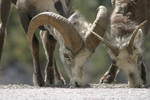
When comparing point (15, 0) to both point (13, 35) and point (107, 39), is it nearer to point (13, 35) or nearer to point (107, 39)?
point (107, 39)

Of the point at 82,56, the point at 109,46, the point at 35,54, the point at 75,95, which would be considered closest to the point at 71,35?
the point at 82,56

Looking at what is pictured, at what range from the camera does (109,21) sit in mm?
→ 12594

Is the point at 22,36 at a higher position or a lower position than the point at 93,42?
higher

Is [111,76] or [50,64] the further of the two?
[111,76]

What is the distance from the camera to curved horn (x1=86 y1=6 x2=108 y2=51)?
39.0 ft

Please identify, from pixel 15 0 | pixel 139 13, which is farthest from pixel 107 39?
pixel 15 0

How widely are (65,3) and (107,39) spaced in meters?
2.06

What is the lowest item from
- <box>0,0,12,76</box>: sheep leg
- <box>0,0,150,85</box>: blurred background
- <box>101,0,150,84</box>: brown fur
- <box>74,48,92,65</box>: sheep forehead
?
<box>74,48,92,65</box>: sheep forehead

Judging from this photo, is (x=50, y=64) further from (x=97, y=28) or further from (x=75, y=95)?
(x=75, y=95)

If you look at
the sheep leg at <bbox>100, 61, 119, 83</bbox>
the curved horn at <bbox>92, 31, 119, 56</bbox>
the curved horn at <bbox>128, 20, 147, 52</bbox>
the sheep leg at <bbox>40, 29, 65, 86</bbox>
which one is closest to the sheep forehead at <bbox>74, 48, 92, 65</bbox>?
the curved horn at <bbox>92, 31, 119, 56</bbox>

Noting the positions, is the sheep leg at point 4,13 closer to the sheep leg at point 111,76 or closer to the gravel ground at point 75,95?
the sheep leg at point 111,76

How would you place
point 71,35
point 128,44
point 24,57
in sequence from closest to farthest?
point 128,44, point 71,35, point 24,57

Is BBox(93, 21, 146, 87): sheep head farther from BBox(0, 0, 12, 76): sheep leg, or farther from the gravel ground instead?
BBox(0, 0, 12, 76): sheep leg

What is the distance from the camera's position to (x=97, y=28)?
12.0 metres
